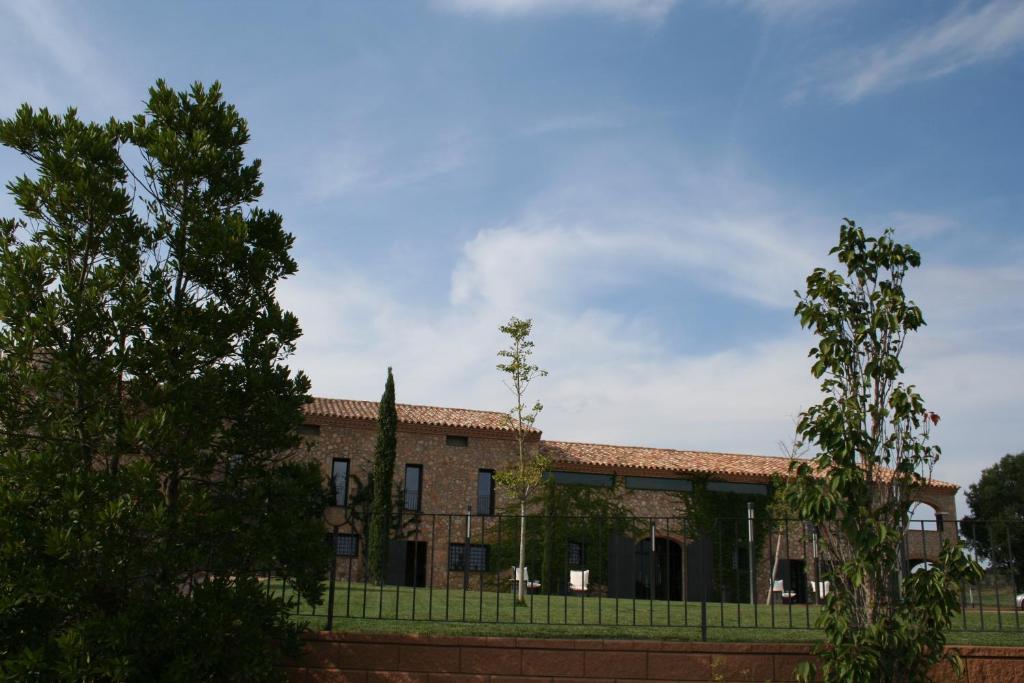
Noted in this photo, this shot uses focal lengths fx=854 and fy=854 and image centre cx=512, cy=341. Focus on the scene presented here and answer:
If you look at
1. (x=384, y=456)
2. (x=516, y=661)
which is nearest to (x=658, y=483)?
(x=384, y=456)

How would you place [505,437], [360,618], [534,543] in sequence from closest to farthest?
[360,618], [534,543], [505,437]

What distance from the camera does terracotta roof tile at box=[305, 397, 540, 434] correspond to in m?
29.0

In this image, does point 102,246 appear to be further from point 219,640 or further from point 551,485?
point 551,485

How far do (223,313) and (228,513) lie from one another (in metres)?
1.54

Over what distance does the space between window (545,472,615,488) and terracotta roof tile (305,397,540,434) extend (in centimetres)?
180

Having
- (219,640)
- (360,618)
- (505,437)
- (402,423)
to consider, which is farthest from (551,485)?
(219,640)

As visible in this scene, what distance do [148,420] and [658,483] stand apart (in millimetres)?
26373

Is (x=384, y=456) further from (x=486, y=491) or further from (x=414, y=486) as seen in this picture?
(x=486, y=491)

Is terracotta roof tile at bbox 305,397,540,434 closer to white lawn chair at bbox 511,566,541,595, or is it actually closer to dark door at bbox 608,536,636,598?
white lawn chair at bbox 511,566,541,595

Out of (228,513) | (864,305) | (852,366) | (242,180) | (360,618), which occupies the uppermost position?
(242,180)

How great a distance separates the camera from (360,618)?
789cm

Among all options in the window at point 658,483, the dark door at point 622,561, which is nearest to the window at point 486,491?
the window at point 658,483

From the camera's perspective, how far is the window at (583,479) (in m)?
30.2

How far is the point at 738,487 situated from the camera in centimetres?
3173
